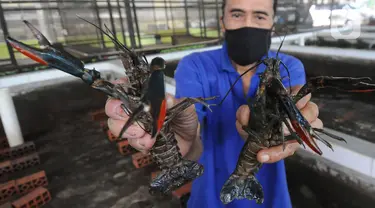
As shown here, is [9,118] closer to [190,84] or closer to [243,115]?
[190,84]

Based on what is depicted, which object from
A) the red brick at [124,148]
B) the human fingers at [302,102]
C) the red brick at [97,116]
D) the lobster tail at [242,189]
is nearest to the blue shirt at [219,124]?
the lobster tail at [242,189]

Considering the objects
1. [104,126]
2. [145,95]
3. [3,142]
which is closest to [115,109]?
[145,95]

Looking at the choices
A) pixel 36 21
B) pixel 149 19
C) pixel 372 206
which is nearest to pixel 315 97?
→ pixel 372 206

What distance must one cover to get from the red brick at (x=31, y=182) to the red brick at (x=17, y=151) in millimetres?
867

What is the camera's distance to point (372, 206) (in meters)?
1.96

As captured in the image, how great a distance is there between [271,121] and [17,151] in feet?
12.1

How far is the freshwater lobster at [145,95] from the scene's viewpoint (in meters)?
0.72

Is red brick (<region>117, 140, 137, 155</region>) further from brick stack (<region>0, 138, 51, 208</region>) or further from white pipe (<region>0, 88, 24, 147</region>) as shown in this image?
white pipe (<region>0, 88, 24, 147</region>)

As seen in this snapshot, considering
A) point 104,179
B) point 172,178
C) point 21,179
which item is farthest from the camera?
point 104,179

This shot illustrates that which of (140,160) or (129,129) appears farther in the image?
(140,160)

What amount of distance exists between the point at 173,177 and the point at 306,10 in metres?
8.85

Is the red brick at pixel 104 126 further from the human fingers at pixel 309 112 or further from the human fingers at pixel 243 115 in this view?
the human fingers at pixel 309 112

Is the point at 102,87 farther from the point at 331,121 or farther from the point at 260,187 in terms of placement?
the point at 331,121

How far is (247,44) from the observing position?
173 cm
